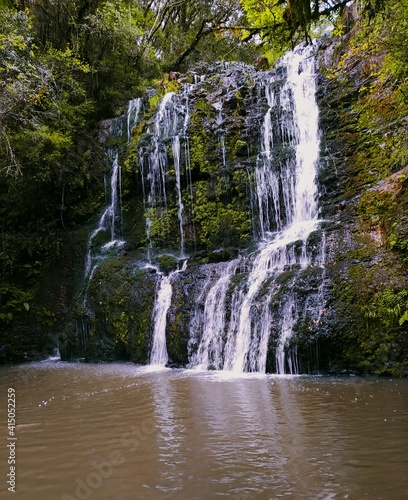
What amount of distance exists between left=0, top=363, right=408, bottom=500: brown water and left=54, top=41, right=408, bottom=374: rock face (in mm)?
1210

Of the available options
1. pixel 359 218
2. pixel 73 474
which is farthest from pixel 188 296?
pixel 73 474

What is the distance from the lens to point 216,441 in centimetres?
370

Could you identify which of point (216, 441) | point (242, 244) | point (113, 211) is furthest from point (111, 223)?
point (216, 441)

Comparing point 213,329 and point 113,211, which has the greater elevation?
point 113,211

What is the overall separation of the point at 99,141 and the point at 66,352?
26.2 feet

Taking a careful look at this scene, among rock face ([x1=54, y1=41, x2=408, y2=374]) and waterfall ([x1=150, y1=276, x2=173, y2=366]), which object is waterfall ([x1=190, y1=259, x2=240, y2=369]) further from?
waterfall ([x1=150, y1=276, x2=173, y2=366])

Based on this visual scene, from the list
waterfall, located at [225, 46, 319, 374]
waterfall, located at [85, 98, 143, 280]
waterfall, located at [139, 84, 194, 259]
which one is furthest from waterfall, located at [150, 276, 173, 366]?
waterfall, located at [85, 98, 143, 280]

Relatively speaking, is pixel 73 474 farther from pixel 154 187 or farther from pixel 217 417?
pixel 154 187

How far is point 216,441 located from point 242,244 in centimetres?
843

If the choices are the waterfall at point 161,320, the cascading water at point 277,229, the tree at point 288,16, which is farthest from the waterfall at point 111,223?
the tree at point 288,16

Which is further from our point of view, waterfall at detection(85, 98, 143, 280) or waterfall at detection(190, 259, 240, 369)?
waterfall at detection(85, 98, 143, 280)

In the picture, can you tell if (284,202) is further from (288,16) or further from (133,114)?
(288,16)

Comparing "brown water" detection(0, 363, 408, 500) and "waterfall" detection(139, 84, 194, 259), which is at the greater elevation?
"waterfall" detection(139, 84, 194, 259)

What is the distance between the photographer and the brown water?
9.20 feet
